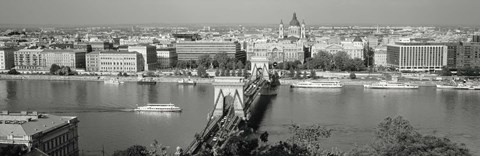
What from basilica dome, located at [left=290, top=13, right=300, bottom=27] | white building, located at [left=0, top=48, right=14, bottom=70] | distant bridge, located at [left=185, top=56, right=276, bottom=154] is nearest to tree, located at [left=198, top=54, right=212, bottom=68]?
white building, located at [left=0, top=48, right=14, bottom=70]

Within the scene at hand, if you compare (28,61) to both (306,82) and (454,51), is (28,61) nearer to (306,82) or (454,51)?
(306,82)

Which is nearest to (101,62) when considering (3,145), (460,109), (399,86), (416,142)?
(399,86)

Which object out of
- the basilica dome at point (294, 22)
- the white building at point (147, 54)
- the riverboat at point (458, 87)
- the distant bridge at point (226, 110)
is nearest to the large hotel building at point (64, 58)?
the white building at point (147, 54)

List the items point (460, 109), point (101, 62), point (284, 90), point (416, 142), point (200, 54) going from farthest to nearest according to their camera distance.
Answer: point (200, 54) < point (101, 62) < point (284, 90) < point (460, 109) < point (416, 142)

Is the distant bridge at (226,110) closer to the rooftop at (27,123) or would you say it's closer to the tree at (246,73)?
the rooftop at (27,123)

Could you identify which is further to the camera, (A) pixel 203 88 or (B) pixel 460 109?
(A) pixel 203 88

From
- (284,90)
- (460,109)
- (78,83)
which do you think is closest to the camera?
(460,109)

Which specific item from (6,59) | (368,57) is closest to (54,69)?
(6,59)

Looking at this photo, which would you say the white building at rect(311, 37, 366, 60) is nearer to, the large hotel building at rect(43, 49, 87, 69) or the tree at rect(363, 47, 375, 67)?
the tree at rect(363, 47, 375, 67)
